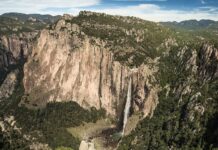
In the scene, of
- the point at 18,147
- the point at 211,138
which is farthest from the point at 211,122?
the point at 18,147

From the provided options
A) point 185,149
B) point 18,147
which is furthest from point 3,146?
point 185,149

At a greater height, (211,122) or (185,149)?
(211,122)

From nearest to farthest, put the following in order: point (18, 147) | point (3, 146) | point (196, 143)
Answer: point (3, 146) → point (18, 147) → point (196, 143)

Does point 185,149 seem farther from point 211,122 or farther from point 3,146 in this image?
point 3,146

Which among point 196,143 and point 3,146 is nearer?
point 3,146

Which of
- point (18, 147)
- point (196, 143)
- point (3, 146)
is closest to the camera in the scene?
point (3, 146)

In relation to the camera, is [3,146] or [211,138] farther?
[211,138]

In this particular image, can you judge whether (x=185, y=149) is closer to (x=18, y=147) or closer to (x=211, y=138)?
(x=211, y=138)
